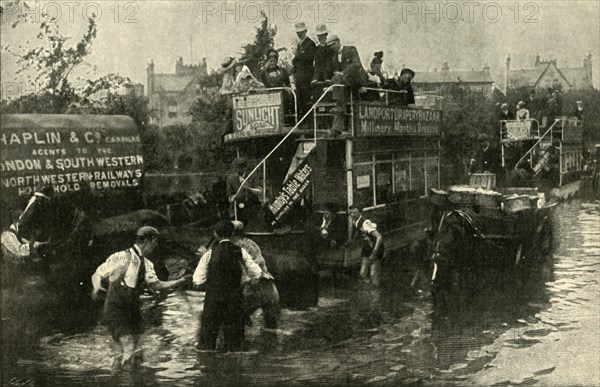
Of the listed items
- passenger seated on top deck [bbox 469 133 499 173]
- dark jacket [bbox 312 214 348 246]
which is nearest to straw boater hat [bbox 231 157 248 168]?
dark jacket [bbox 312 214 348 246]

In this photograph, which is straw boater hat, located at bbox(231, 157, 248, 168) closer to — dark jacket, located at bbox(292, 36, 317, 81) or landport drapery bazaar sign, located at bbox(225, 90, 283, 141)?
A: landport drapery bazaar sign, located at bbox(225, 90, 283, 141)

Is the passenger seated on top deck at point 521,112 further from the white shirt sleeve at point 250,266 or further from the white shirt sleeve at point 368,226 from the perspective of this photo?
the white shirt sleeve at point 250,266

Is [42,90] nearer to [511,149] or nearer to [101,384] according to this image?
[101,384]

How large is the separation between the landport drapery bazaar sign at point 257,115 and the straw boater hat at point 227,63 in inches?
12.3

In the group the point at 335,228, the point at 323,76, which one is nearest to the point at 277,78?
the point at 323,76

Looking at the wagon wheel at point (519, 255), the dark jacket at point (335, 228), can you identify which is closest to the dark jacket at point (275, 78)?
the dark jacket at point (335, 228)

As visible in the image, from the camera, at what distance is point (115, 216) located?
4906mm

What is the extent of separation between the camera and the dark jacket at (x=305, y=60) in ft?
17.9

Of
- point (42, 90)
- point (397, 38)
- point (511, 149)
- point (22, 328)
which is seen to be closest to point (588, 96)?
point (511, 149)

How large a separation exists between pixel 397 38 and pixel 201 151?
5.70 ft

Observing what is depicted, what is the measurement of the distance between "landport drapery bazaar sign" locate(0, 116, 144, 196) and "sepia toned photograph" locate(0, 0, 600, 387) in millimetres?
14

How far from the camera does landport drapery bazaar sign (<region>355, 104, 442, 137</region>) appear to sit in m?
5.89

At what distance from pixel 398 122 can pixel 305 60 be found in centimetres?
108

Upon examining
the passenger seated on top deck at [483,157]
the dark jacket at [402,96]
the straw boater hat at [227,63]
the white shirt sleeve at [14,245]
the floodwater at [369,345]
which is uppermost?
the straw boater hat at [227,63]
